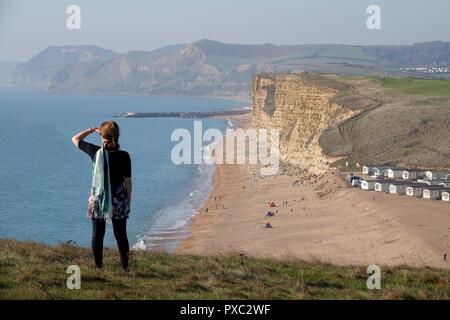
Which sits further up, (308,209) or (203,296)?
(203,296)

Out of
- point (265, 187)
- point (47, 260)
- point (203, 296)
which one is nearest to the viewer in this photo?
point (203, 296)

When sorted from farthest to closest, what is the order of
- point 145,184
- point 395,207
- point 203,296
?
1. point 145,184
2. point 395,207
3. point 203,296

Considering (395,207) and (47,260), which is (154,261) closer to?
(47,260)

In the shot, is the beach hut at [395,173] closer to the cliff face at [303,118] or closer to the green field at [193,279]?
the cliff face at [303,118]

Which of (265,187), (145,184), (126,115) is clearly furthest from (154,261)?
(126,115)

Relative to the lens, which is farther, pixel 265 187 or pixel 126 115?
pixel 126 115

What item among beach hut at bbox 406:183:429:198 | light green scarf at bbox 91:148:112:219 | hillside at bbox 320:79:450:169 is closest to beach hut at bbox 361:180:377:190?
beach hut at bbox 406:183:429:198

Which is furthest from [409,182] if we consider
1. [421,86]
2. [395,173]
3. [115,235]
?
[421,86]

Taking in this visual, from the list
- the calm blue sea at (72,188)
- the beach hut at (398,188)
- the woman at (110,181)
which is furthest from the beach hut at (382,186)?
the woman at (110,181)
